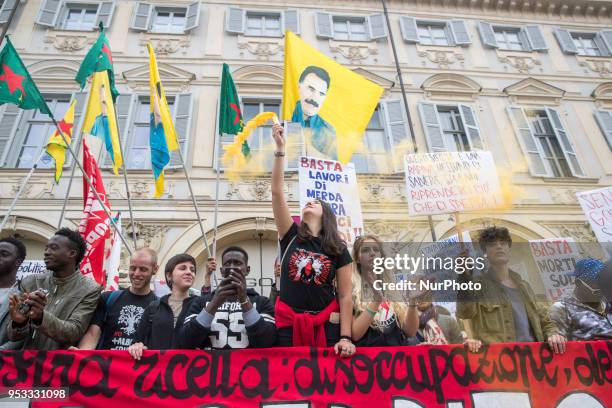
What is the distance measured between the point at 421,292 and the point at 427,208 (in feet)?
12.4

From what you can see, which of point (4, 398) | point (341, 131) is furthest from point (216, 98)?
point (4, 398)

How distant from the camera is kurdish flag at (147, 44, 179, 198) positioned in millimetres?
6105

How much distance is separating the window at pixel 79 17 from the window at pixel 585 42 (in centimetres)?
1395

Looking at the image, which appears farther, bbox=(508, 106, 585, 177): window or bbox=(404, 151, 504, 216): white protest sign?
bbox=(508, 106, 585, 177): window

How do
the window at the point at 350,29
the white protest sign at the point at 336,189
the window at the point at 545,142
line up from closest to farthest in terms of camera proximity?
1. the white protest sign at the point at 336,189
2. the window at the point at 545,142
3. the window at the point at 350,29

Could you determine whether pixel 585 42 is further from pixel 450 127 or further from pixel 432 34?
pixel 450 127

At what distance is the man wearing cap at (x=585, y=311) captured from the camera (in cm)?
306

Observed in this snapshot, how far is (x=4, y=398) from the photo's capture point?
237cm

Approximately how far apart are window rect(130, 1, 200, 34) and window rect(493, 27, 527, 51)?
9126 mm

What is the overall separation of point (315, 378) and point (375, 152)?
26.1ft

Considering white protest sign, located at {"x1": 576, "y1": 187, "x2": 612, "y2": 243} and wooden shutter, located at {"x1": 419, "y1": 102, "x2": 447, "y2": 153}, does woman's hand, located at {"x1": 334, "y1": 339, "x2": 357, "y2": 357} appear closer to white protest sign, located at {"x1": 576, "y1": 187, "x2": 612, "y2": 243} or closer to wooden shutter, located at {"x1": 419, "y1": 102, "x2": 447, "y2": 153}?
white protest sign, located at {"x1": 576, "y1": 187, "x2": 612, "y2": 243}

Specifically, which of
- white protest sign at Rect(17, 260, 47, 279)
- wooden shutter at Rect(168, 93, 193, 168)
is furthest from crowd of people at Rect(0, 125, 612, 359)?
wooden shutter at Rect(168, 93, 193, 168)

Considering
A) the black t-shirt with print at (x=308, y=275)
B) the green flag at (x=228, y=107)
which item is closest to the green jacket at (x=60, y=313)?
the black t-shirt with print at (x=308, y=275)

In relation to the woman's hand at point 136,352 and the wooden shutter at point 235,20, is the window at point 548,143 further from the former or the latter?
the woman's hand at point 136,352
